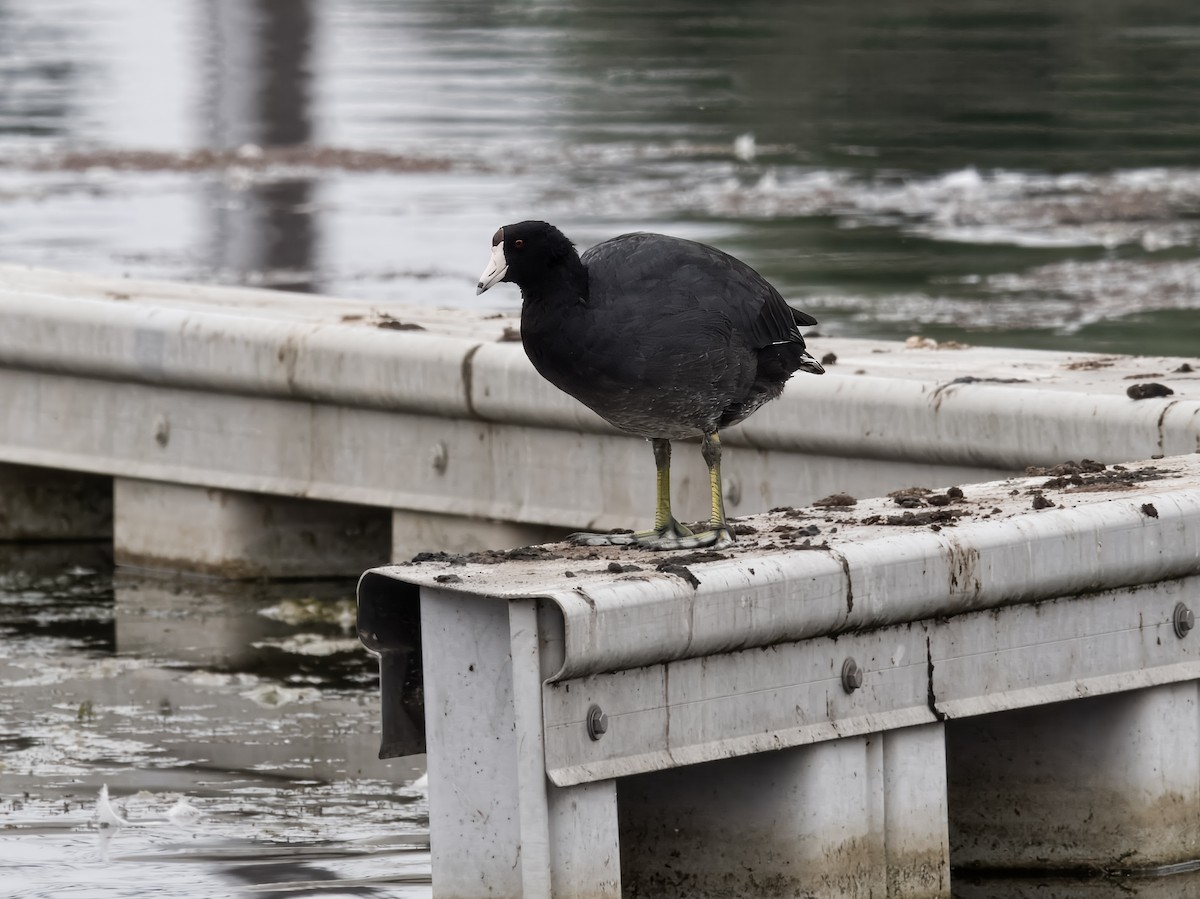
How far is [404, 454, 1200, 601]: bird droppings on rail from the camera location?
652cm

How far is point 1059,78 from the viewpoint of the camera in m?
28.9

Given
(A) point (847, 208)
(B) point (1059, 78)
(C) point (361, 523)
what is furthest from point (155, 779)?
(B) point (1059, 78)

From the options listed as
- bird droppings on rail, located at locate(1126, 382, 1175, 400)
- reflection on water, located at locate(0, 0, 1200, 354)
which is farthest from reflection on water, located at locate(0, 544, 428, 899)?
reflection on water, located at locate(0, 0, 1200, 354)

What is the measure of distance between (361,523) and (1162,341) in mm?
4956

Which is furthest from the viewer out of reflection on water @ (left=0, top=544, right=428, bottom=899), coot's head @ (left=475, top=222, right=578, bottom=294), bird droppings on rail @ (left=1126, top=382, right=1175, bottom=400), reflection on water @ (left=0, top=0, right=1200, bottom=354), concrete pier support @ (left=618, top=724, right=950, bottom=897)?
reflection on water @ (left=0, top=0, right=1200, bottom=354)

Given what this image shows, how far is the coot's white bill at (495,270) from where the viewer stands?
621 cm

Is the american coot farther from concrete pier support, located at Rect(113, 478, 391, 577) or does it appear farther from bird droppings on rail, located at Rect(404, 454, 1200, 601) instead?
concrete pier support, located at Rect(113, 478, 391, 577)

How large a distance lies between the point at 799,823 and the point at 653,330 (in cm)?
143

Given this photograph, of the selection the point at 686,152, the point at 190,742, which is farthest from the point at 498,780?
the point at 686,152

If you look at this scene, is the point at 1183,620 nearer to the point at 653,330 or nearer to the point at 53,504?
the point at 653,330

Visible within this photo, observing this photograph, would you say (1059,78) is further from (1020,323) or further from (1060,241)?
(1020,323)

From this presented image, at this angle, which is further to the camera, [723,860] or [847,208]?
[847,208]

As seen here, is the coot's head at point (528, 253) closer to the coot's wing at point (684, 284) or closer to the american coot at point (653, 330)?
the american coot at point (653, 330)

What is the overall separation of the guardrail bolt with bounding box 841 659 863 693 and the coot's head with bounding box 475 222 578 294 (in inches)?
54.3
